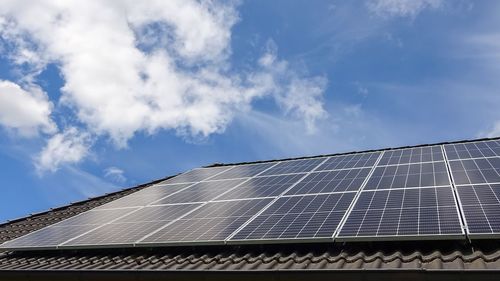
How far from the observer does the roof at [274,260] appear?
5.82 m

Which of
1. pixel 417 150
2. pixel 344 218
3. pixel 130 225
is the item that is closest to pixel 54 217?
pixel 130 225

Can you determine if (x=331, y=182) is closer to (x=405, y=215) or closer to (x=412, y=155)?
(x=412, y=155)

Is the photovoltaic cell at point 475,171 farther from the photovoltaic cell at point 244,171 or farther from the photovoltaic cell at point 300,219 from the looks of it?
the photovoltaic cell at point 244,171

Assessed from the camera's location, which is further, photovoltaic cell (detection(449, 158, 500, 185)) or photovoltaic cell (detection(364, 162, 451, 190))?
photovoltaic cell (detection(364, 162, 451, 190))

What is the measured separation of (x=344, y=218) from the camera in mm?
7727

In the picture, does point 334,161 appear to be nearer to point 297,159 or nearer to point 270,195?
point 297,159

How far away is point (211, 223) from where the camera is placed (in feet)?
29.2

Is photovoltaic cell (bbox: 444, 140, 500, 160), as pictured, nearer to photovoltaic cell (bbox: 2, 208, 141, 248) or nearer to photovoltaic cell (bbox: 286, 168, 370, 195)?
photovoltaic cell (bbox: 286, 168, 370, 195)

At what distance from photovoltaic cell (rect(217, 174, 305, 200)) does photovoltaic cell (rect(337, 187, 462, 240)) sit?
2.74 m

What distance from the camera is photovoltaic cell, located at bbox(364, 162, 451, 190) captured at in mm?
8960

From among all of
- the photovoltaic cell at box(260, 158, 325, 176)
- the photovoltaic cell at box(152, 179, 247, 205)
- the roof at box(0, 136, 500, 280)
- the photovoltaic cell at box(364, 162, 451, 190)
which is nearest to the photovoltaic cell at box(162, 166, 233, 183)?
the photovoltaic cell at box(152, 179, 247, 205)

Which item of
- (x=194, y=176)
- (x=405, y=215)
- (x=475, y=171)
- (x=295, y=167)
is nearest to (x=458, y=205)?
(x=405, y=215)

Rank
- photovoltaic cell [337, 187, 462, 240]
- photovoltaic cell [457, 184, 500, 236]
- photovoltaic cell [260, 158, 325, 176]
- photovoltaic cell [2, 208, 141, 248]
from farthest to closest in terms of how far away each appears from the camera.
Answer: photovoltaic cell [260, 158, 325, 176] < photovoltaic cell [2, 208, 141, 248] < photovoltaic cell [337, 187, 462, 240] < photovoltaic cell [457, 184, 500, 236]

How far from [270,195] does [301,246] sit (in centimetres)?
284
